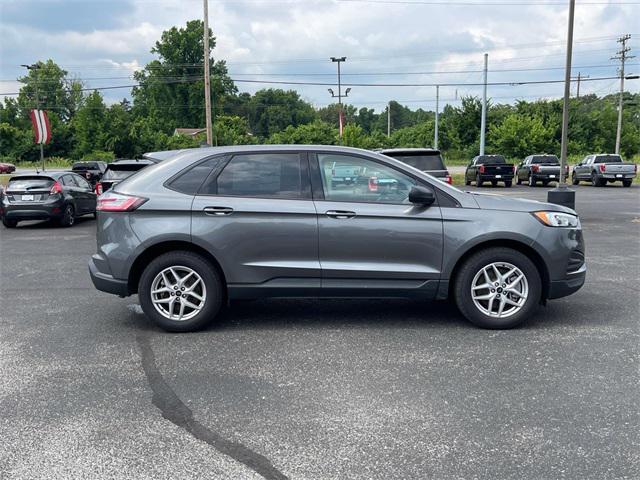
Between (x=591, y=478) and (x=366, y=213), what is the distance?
116 inches

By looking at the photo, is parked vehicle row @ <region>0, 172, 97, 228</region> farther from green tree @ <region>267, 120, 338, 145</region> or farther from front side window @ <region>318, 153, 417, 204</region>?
green tree @ <region>267, 120, 338, 145</region>

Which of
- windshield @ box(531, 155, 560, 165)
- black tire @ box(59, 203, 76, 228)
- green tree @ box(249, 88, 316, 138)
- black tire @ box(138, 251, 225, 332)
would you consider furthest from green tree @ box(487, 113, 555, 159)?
green tree @ box(249, 88, 316, 138)

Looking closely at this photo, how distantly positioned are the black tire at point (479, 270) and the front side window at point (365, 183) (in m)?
0.84

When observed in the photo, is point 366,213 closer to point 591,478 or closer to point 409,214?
point 409,214

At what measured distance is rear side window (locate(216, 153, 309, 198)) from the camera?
18.0 ft

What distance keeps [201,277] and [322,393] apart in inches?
73.6

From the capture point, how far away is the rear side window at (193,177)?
5.49m

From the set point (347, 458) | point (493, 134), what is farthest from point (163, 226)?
point (493, 134)

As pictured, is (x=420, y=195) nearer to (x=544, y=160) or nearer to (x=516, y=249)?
(x=516, y=249)

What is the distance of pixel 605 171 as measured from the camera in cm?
3191

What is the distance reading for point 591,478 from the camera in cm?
→ 294

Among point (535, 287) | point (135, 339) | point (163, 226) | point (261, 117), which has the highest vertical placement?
point (261, 117)

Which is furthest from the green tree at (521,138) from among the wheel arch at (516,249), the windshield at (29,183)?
the wheel arch at (516,249)

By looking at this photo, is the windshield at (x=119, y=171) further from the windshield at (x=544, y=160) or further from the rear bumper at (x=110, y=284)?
the windshield at (x=544, y=160)
